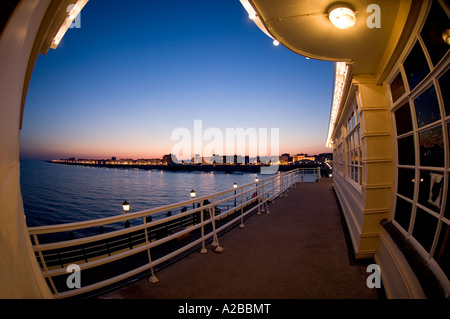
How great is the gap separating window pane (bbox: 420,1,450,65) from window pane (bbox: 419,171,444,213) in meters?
1.05

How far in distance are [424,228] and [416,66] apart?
1.73 metres

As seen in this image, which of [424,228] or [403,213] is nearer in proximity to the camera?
[424,228]

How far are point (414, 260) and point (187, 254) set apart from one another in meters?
3.11

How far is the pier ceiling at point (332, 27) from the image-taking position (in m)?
1.87

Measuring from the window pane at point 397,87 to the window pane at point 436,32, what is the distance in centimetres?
90

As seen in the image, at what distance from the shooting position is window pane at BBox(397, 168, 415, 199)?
2471 mm

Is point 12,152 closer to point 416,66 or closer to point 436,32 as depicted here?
point 436,32

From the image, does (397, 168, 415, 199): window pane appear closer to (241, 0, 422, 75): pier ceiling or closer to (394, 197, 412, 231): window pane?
(394, 197, 412, 231): window pane

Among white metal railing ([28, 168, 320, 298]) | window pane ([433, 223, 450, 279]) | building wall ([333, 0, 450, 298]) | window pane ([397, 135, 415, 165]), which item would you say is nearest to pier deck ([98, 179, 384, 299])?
white metal railing ([28, 168, 320, 298])

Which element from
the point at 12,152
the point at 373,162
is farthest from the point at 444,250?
the point at 12,152

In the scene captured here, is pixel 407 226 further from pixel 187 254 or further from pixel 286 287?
pixel 187 254

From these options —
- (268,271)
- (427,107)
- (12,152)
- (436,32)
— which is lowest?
(268,271)

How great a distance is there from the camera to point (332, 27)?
2.18 meters
